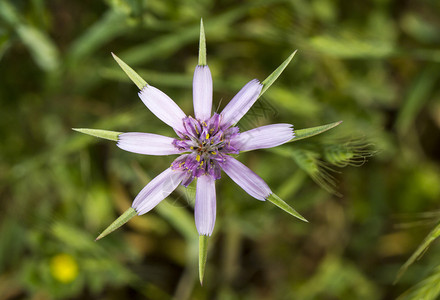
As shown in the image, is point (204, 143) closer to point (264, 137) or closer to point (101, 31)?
point (264, 137)

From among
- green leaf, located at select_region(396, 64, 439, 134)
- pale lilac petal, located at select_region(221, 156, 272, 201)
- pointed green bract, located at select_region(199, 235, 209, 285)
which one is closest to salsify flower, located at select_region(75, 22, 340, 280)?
pale lilac petal, located at select_region(221, 156, 272, 201)

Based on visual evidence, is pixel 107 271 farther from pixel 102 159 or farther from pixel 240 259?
pixel 240 259

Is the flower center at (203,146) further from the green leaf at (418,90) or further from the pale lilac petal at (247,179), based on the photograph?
the green leaf at (418,90)

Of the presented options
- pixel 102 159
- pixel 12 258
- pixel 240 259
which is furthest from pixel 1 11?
pixel 240 259

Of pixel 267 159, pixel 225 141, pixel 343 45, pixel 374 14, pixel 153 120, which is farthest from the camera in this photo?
pixel 374 14

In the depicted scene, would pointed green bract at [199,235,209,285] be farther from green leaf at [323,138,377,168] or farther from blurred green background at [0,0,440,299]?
blurred green background at [0,0,440,299]

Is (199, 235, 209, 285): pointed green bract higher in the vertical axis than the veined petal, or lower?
lower

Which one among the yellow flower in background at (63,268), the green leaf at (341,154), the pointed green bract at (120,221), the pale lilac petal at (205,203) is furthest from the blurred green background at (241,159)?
the pointed green bract at (120,221)
